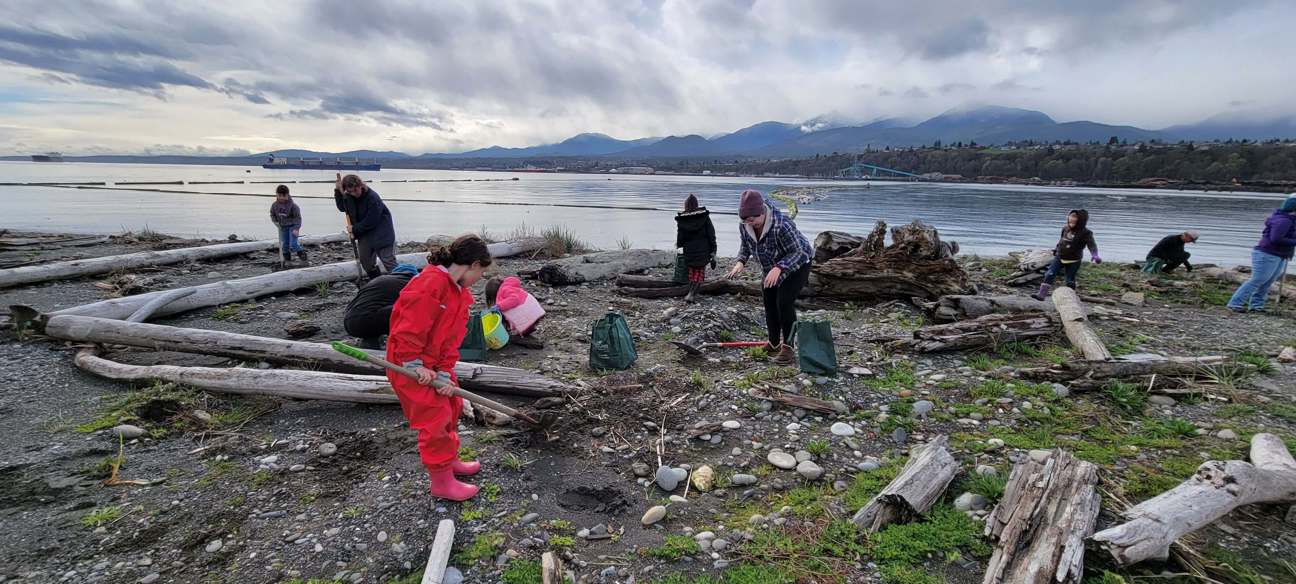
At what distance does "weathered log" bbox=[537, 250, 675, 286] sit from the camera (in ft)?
39.7

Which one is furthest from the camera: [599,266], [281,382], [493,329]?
[599,266]

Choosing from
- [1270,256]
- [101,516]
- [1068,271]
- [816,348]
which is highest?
[1270,256]

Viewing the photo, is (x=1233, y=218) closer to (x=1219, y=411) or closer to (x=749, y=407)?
(x=1219, y=411)

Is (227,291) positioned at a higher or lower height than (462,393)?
lower

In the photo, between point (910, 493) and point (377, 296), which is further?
point (377, 296)

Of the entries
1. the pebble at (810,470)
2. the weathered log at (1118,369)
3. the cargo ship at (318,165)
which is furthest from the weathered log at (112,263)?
the cargo ship at (318,165)

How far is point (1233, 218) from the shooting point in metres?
33.1

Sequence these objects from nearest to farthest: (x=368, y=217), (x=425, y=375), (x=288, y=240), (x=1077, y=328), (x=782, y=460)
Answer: (x=425, y=375)
(x=782, y=460)
(x=1077, y=328)
(x=368, y=217)
(x=288, y=240)

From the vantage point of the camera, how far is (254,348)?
6.43 metres

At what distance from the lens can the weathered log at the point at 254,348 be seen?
5707mm

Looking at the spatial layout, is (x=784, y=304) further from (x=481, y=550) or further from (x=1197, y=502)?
(x=481, y=550)

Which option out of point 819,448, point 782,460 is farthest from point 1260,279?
point 782,460

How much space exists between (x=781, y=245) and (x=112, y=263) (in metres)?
14.1

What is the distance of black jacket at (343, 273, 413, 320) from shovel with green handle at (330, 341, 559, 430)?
84.1 inches
